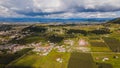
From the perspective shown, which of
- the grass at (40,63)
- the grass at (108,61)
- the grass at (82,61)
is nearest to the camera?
the grass at (82,61)

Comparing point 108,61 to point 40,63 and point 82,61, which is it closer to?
point 82,61

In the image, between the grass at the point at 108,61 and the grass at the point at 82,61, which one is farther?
the grass at the point at 108,61

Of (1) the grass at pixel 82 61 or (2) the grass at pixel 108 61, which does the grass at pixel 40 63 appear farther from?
A: (2) the grass at pixel 108 61

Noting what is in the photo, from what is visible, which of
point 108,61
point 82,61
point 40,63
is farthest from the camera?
point 108,61

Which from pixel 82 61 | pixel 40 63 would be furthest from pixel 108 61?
pixel 40 63

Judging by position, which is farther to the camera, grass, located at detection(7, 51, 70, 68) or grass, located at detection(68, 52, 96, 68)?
grass, located at detection(7, 51, 70, 68)

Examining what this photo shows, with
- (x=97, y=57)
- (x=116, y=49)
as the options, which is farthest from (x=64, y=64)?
(x=116, y=49)

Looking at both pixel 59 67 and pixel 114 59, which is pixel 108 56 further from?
pixel 59 67

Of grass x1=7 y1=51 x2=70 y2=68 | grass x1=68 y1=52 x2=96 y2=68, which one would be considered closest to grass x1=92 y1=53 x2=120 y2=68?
grass x1=68 y1=52 x2=96 y2=68

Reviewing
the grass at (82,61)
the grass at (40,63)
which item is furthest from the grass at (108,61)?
the grass at (40,63)

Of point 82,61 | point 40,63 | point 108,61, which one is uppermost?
point 40,63

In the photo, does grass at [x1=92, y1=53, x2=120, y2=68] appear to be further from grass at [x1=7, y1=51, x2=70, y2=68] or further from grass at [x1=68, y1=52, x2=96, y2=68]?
grass at [x1=7, y1=51, x2=70, y2=68]
